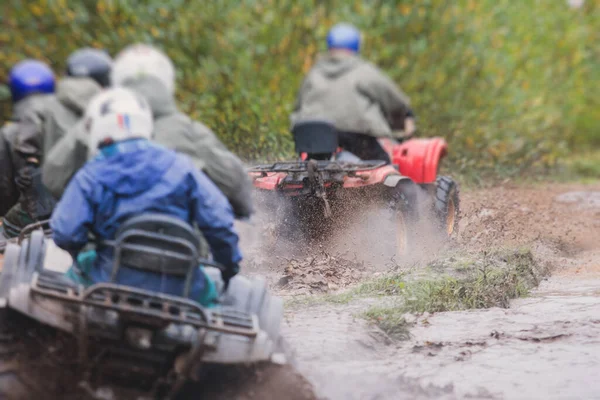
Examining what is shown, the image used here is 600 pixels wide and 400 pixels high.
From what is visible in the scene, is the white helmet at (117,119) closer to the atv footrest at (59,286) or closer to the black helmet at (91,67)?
the atv footrest at (59,286)

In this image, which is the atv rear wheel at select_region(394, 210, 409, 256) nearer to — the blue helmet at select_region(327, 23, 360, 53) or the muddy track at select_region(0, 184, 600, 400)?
the muddy track at select_region(0, 184, 600, 400)

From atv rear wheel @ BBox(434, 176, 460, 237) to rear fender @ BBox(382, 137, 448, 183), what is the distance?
151mm

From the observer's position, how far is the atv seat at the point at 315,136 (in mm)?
8078

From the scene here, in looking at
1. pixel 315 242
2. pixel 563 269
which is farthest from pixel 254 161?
pixel 563 269

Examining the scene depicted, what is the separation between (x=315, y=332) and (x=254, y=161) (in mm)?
5624

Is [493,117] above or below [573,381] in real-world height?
above

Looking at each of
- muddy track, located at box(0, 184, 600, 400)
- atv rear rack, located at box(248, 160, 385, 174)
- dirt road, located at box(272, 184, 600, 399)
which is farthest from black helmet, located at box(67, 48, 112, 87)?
dirt road, located at box(272, 184, 600, 399)

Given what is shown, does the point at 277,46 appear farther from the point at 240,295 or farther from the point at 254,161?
the point at 240,295

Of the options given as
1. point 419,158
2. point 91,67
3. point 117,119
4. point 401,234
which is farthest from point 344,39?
point 117,119

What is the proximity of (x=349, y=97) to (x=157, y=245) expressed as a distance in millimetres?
4783

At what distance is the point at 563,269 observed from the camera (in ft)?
28.5

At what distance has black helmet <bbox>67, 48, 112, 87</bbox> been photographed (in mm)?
6992

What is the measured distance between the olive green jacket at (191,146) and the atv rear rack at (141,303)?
1.04 m

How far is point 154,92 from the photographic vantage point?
5344mm
